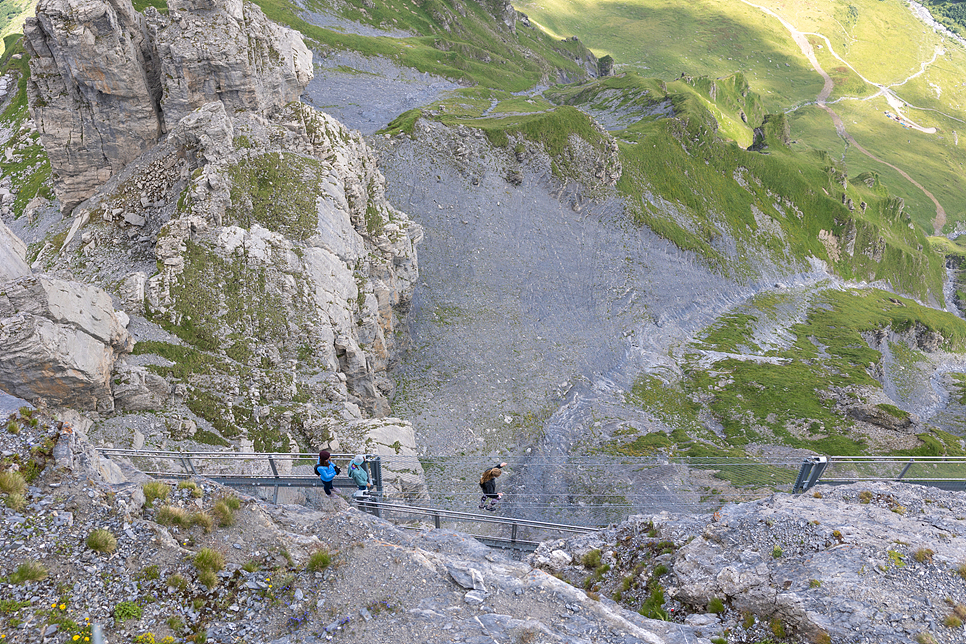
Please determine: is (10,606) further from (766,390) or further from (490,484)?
(766,390)

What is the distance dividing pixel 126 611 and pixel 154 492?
354 centimetres

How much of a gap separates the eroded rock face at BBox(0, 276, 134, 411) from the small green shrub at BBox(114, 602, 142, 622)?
14770mm

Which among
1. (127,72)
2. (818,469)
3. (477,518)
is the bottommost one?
(477,518)

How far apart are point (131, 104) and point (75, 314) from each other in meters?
23.1

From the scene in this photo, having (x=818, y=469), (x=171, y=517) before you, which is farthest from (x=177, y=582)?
(x=818, y=469)

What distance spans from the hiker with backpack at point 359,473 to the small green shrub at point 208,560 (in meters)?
6.14

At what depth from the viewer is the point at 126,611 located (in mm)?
10883

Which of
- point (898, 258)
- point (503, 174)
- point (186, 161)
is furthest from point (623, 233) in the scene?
point (898, 258)

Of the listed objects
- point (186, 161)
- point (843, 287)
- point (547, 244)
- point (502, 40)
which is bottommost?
point (843, 287)

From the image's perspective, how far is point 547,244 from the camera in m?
66.5

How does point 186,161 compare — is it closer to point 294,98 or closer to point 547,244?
point 294,98

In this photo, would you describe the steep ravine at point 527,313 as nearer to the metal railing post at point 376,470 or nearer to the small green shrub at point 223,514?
the metal railing post at point 376,470

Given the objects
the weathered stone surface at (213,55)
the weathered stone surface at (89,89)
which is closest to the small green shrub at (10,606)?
the weathered stone surface at (213,55)

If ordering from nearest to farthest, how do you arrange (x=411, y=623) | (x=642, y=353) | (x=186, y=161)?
(x=411, y=623) < (x=186, y=161) < (x=642, y=353)
